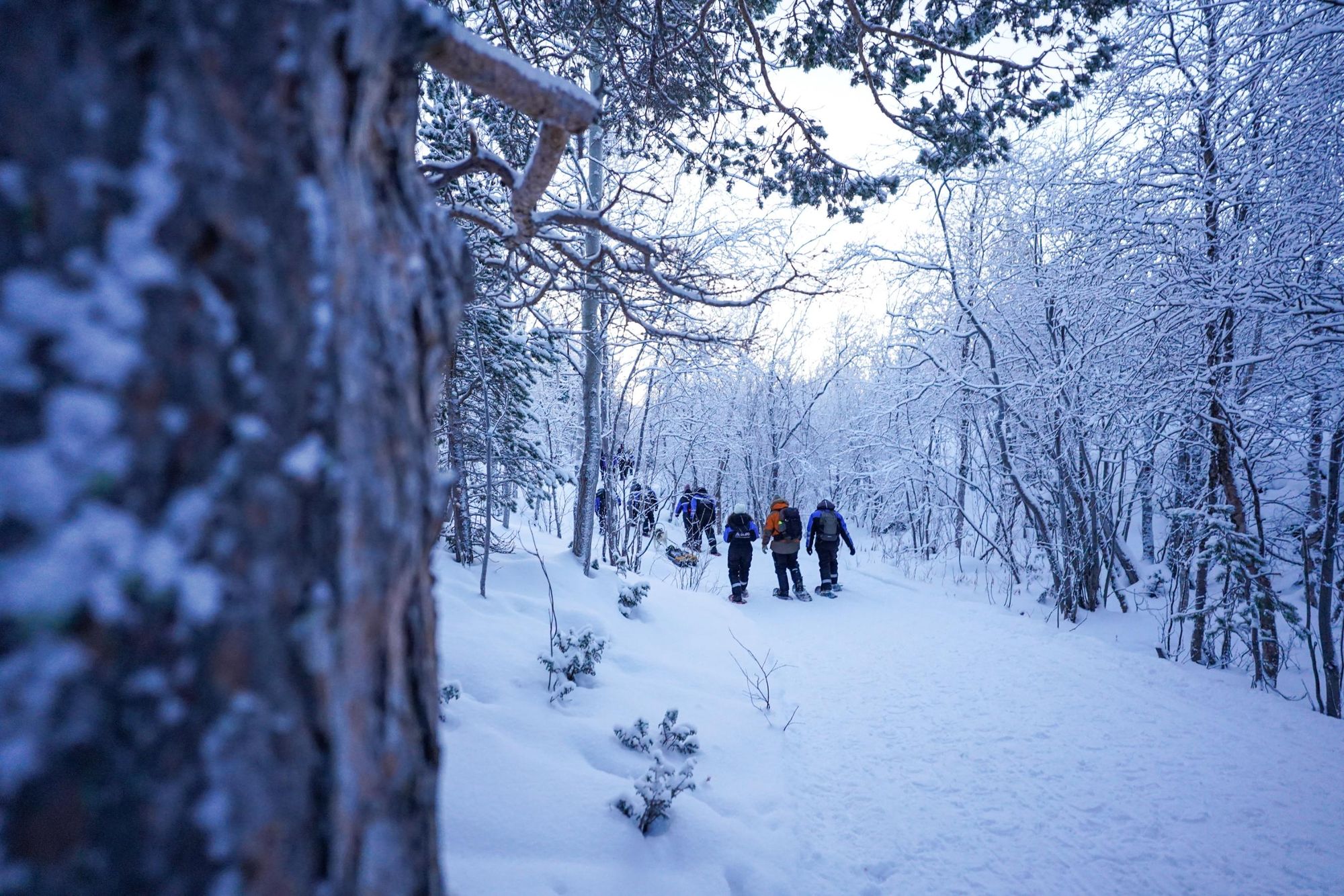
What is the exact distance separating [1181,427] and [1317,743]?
3.06 m

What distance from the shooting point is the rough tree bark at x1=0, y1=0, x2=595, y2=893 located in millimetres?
384

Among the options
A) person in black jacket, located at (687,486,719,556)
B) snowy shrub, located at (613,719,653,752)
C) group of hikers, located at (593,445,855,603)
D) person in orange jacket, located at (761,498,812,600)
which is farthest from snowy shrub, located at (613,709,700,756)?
person in black jacket, located at (687,486,719,556)

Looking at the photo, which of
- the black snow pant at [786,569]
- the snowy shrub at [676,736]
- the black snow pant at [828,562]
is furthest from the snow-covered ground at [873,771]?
the black snow pant at [828,562]

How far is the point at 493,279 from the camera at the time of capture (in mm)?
4535

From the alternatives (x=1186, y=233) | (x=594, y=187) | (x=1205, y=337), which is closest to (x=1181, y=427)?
(x=1205, y=337)

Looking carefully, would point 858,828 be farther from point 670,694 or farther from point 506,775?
point 506,775

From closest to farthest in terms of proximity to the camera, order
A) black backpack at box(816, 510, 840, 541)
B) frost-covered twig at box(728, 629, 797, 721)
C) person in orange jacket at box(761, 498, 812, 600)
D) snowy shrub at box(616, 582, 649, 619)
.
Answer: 1. frost-covered twig at box(728, 629, 797, 721)
2. snowy shrub at box(616, 582, 649, 619)
3. person in orange jacket at box(761, 498, 812, 600)
4. black backpack at box(816, 510, 840, 541)

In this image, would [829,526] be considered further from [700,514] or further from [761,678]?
[761,678]

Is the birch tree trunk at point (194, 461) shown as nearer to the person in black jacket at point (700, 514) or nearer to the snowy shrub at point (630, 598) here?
the snowy shrub at point (630, 598)

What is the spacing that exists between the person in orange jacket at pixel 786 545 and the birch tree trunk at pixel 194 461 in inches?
349

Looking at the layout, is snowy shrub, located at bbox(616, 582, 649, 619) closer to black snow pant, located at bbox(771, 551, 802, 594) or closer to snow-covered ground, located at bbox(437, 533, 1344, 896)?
snow-covered ground, located at bbox(437, 533, 1344, 896)

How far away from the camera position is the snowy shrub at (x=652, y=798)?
97.0 inches

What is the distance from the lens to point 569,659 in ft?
12.0

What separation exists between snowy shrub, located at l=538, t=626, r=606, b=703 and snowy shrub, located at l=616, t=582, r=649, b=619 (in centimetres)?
155
